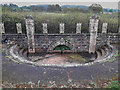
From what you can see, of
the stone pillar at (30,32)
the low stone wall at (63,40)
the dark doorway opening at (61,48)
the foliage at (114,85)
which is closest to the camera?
the foliage at (114,85)

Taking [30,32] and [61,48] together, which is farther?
[61,48]

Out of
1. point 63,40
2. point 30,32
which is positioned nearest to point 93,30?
point 63,40

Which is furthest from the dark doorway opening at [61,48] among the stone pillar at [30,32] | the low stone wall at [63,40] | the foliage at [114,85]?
the foliage at [114,85]

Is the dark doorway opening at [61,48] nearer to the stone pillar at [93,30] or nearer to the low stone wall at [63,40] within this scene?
the low stone wall at [63,40]

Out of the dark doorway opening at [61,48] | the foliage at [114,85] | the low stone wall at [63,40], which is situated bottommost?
the foliage at [114,85]

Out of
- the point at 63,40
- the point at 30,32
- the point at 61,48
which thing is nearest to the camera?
the point at 30,32

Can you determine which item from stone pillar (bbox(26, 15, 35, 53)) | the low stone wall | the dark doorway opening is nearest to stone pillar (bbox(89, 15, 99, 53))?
the low stone wall

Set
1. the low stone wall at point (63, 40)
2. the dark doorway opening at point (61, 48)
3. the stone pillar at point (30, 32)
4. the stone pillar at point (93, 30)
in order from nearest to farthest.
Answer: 1. the stone pillar at point (30, 32)
2. the stone pillar at point (93, 30)
3. the low stone wall at point (63, 40)
4. the dark doorway opening at point (61, 48)

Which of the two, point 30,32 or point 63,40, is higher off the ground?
point 30,32

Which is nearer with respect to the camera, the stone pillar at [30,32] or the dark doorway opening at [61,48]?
the stone pillar at [30,32]

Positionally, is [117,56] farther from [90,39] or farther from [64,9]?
[64,9]

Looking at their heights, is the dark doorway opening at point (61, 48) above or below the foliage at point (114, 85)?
above

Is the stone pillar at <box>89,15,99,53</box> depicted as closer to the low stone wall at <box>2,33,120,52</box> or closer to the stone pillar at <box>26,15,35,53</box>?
the low stone wall at <box>2,33,120,52</box>

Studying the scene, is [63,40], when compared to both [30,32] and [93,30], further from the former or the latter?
[30,32]
